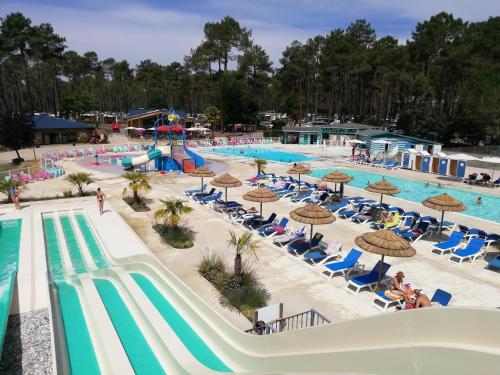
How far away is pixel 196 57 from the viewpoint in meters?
63.1

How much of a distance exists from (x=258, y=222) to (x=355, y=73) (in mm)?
47241

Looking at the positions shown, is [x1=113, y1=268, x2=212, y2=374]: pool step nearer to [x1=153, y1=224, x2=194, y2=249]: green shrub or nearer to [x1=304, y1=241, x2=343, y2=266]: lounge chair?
[x1=153, y1=224, x2=194, y2=249]: green shrub

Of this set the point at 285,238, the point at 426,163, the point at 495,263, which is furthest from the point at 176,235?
the point at 426,163

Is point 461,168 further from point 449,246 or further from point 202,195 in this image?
point 202,195

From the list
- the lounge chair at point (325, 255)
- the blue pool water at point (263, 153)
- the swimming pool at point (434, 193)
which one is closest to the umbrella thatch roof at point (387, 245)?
the lounge chair at point (325, 255)

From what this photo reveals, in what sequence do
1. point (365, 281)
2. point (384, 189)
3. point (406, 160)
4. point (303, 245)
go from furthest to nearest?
point (406, 160)
point (384, 189)
point (303, 245)
point (365, 281)

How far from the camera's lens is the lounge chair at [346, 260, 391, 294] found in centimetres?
996

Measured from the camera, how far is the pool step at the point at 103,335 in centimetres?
728

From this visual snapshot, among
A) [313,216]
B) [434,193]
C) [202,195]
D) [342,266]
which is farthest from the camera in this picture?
[434,193]

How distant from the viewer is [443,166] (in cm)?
2795

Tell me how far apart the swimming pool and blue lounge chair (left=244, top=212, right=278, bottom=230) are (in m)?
10.1

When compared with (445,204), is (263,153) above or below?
below

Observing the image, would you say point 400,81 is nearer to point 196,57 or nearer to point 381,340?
point 196,57

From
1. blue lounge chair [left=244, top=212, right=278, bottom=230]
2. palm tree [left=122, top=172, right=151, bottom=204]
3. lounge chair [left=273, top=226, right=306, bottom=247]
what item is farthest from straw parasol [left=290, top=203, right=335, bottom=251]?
palm tree [left=122, top=172, right=151, bottom=204]
